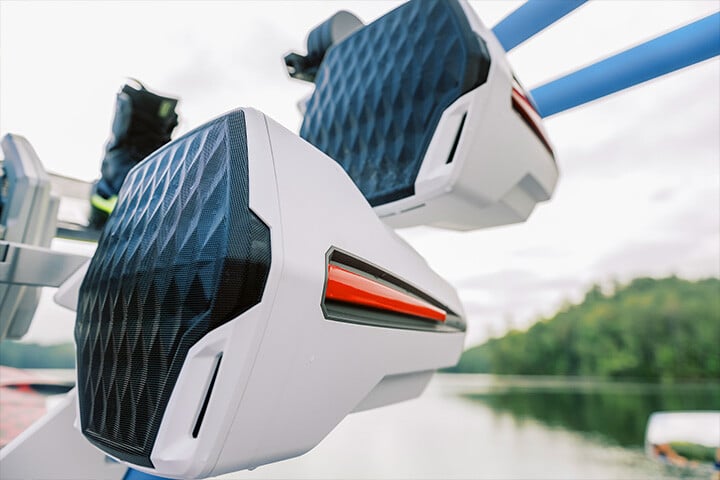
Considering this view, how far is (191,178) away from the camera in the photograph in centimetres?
50

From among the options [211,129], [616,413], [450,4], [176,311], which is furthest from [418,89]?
[616,413]

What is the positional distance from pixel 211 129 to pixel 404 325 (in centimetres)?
35

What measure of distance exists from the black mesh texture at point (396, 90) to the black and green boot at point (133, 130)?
1.36 ft

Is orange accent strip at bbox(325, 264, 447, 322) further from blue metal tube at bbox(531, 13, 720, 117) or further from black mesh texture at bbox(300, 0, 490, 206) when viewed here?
blue metal tube at bbox(531, 13, 720, 117)

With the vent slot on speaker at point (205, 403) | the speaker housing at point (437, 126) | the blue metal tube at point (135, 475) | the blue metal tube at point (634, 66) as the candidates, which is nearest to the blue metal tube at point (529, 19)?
the blue metal tube at point (634, 66)

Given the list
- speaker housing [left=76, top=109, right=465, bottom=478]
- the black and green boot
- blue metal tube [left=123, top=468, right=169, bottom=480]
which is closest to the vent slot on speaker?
speaker housing [left=76, top=109, right=465, bottom=478]

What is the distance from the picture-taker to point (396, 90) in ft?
3.08

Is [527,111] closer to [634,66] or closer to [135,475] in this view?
[634,66]

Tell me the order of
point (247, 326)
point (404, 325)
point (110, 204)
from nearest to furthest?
point (247, 326), point (404, 325), point (110, 204)

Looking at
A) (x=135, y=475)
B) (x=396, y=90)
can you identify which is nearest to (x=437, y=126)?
(x=396, y=90)

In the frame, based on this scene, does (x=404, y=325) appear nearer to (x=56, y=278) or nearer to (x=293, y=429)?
(x=293, y=429)

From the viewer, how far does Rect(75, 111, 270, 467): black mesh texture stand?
0.41 metres

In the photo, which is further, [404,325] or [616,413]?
[616,413]

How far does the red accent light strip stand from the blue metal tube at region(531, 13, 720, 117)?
0.24m
